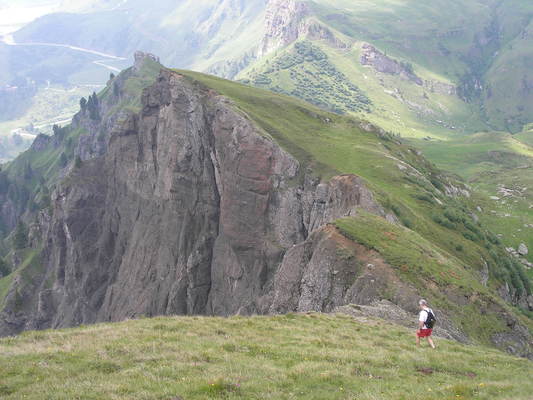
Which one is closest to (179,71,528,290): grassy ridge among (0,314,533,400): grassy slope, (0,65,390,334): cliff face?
(0,65,390,334): cliff face

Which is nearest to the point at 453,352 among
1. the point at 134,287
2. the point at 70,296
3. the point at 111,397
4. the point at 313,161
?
the point at 111,397

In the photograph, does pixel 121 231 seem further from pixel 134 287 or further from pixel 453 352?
pixel 453 352

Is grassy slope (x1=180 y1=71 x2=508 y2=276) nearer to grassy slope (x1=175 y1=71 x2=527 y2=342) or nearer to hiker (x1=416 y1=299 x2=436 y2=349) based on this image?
grassy slope (x1=175 y1=71 x2=527 y2=342)

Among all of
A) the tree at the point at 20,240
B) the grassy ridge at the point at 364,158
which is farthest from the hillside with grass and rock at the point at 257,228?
the tree at the point at 20,240

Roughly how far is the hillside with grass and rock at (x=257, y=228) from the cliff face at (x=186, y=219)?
0.90 ft

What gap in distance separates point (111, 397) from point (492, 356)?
68.9ft

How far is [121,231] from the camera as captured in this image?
115 m

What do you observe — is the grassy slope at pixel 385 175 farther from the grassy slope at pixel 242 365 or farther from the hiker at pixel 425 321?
the grassy slope at pixel 242 365

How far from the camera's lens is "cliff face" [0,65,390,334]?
71.6m

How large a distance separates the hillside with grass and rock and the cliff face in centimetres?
27

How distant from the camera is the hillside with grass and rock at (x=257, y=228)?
41438 mm

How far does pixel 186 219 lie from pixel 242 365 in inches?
2799

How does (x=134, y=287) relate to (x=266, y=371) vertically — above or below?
below

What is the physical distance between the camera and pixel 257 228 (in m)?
77.2
